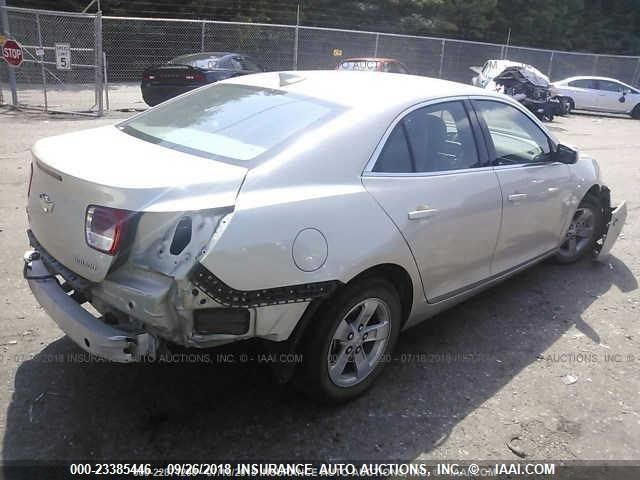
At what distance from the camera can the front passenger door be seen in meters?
3.77

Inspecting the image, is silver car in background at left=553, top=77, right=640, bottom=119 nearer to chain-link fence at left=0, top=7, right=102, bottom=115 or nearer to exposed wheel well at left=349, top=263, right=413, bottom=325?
chain-link fence at left=0, top=7, right=102, bottom=115

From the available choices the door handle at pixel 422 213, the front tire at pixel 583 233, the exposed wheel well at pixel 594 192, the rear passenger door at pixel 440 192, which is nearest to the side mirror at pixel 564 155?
the exposed wheel well at pixel 594 192

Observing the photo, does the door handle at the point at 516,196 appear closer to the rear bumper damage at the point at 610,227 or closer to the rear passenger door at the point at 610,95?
the rear bumper damage at the point at 610,227

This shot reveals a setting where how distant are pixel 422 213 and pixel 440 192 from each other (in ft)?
0.77

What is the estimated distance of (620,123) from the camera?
64.0 ft

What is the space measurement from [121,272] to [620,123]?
68.5 feet

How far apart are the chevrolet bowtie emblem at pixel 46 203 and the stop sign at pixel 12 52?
10.6 meters

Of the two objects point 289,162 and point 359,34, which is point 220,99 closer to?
point 289,162

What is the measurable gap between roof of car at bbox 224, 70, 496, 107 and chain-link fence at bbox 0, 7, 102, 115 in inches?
406

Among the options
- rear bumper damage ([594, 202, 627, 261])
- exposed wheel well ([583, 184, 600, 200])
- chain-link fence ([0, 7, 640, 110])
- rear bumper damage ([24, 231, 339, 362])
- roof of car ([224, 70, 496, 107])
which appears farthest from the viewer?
chain-link fence ([0, 7, 640, 110])

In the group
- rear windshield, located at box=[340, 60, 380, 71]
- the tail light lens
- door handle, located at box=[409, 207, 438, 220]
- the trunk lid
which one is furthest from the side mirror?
rear windshield, located at box=[340, 60, 380, 71]

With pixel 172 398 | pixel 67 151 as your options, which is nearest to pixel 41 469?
pixel 172 398

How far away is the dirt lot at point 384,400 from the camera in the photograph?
8.97 feet

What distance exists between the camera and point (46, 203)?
2.77 m
